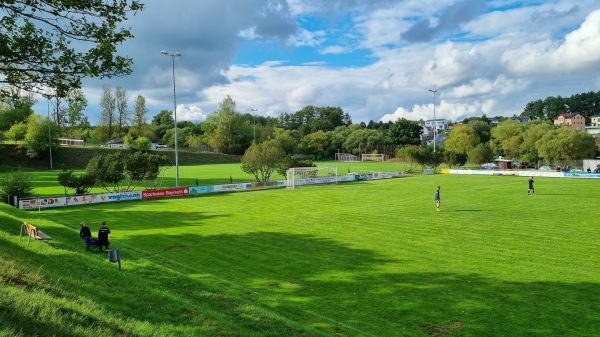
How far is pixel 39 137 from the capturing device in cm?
8356

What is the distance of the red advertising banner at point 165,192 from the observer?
44.3 m

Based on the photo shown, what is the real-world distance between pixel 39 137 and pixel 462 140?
87679mm

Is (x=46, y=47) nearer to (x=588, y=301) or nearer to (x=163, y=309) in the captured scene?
(x=163, y=309)

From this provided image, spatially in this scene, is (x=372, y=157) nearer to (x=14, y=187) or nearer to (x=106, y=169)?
(x=106, y=169)

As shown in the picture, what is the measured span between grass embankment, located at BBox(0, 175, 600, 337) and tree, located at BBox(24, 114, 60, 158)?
60.9 metres

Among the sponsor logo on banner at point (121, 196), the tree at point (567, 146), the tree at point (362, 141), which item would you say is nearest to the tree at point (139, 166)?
the sponsor logo on banner at point (121, 196)

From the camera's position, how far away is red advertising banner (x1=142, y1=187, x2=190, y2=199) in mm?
44312

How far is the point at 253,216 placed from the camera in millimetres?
31781

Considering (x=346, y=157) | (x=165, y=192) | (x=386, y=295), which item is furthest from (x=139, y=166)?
(x=346, y=157)

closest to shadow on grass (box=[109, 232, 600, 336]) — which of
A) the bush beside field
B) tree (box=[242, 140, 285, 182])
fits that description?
tree (box=[242, 140, 285, 182])

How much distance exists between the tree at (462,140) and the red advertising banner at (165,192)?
7167 centimetres

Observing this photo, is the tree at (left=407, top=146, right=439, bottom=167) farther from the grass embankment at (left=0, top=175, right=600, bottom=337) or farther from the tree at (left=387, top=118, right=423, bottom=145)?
the tree at (left=387, top=118, right=423, bottom=145)

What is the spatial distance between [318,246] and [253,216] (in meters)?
11.1

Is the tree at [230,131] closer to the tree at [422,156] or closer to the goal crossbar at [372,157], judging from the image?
the goal crossbar at [372,157]
